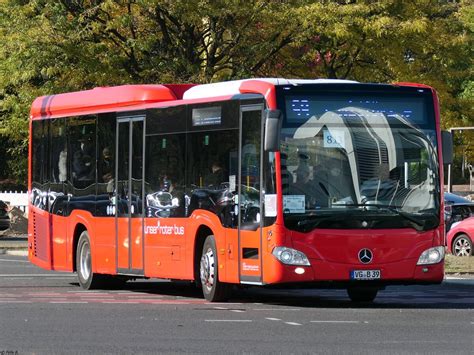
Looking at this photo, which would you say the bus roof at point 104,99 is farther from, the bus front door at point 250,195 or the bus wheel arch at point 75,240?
the bus front door at point 250,195

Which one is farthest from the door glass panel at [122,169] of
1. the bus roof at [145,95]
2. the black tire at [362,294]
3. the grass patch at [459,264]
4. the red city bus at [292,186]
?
the grass patch at [459,264]

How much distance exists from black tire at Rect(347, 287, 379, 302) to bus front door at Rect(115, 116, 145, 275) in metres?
3.30

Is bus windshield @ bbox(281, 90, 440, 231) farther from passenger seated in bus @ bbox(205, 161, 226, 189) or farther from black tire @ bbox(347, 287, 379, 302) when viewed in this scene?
black tire @ bbox(347, 287, 379, 302)

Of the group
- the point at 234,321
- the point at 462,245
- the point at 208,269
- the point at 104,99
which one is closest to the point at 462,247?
the point at 462,245

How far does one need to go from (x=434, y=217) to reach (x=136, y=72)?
17429 mm

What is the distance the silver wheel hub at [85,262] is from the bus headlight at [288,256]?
19.1 feet

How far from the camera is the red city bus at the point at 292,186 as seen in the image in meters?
17.7

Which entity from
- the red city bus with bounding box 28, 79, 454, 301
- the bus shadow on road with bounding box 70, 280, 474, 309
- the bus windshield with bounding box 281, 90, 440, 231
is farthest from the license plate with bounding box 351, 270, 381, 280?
the bus shadow on road with bounding box 70, 280, 474, 309

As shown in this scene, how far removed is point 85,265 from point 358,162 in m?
6.48

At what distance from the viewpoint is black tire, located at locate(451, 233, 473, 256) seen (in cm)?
3089

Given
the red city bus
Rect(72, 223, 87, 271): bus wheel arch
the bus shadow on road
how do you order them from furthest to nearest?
Rect(72, 223, 87, 271): bus wheel arch, the bus shadow on road, the red city bus

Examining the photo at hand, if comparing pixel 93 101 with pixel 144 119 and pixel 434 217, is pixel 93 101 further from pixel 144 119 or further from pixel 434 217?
pixel 434 217

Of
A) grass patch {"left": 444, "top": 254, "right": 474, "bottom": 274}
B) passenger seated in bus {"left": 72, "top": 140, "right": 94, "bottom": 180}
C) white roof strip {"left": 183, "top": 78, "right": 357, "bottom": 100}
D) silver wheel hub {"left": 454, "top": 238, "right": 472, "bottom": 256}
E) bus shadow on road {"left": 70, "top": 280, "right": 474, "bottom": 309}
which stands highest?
white roof strip {"left": 183, "top": 78, "right": 357, "bottom": 100}

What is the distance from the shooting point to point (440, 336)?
14.0 metres
